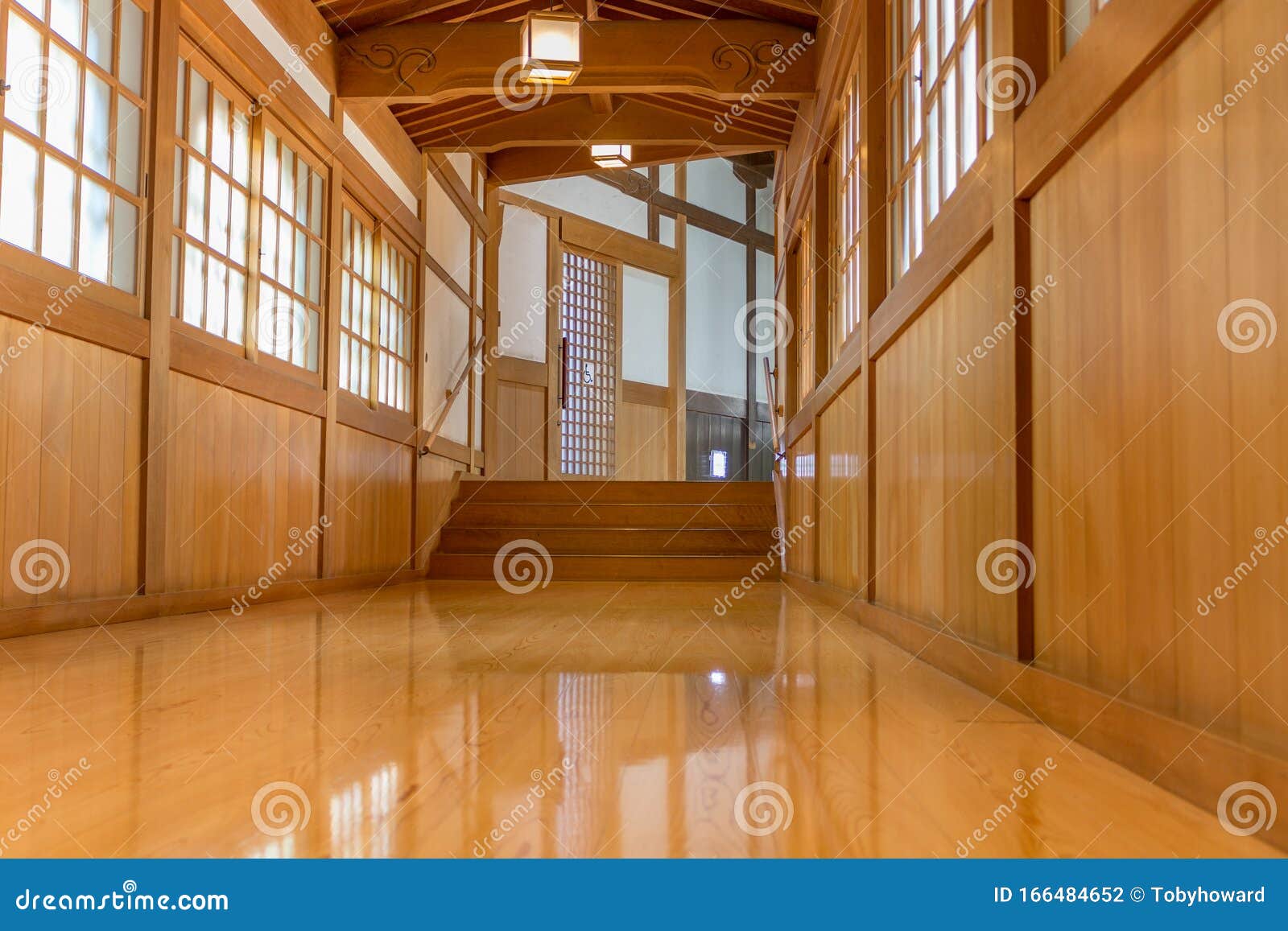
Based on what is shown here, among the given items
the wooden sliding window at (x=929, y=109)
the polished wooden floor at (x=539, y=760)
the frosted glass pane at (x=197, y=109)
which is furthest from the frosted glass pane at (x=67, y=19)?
the wooden sliding window at (x=929, y=109)

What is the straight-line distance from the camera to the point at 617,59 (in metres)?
4.58

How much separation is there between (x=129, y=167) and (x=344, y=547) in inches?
86.2

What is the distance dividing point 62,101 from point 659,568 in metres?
3.64

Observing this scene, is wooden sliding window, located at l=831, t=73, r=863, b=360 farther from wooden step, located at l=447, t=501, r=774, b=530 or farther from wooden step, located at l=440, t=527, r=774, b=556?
wooden step, located at l=447, t=501, r=774, b=530

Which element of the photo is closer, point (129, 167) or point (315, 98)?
point (129, 167)

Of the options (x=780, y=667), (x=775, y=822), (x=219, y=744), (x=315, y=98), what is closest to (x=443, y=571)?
(x=315, y=98)

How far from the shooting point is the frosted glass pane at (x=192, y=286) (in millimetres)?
3402

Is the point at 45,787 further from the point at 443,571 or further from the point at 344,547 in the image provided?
the point at 443,571

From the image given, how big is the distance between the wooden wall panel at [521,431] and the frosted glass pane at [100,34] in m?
4.88

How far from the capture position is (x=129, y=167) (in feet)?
10.1

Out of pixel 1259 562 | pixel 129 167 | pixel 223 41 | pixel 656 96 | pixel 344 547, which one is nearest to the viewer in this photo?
pixel 1259 562

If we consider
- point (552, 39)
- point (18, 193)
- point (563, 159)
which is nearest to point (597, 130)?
point (563, 159)

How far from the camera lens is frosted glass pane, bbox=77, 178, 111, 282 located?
9.29ft

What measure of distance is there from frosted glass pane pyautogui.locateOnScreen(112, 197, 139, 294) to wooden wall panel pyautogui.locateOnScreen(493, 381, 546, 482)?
468 cm
